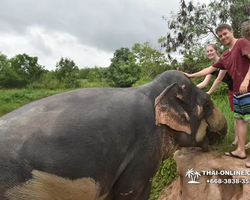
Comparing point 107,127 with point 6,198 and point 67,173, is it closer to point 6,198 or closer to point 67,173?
point 67,173

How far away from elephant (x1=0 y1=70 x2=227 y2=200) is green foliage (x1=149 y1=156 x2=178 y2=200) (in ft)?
6.34

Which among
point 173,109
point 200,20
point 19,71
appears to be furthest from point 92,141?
point 19,71

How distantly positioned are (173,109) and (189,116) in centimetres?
41

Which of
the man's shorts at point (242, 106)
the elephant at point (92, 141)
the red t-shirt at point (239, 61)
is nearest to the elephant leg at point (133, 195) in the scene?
the elephant at point (92, 141)

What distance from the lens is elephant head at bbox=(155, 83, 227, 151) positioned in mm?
2457

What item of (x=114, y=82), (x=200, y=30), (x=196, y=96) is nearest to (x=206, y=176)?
(x=196, y=96)

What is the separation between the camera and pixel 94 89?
2.33 metres

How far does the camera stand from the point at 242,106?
3.02 metres

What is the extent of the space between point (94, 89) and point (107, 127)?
1.57ft

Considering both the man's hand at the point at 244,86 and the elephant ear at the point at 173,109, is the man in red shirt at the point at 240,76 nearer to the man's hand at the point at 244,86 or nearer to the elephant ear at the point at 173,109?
the man's hand at the point at 244,86

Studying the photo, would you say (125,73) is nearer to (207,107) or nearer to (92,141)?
(207,107)

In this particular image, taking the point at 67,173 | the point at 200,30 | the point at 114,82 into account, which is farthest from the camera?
the point at 114,82

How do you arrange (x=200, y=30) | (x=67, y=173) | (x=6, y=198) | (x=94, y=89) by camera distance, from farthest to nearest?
(x=200, y=30) < (x=94, y=89) < (x=67, y=173) < (x=6, y=198)

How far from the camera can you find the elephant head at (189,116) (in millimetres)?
A: 2457
